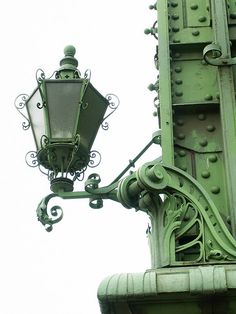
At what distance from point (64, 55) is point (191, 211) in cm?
235

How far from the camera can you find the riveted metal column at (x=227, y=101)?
225 inches

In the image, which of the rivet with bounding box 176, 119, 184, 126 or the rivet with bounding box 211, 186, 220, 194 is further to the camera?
the rivet with bounding box 176, 119, 184, 126

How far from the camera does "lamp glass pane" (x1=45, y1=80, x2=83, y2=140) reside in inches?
Result: 252

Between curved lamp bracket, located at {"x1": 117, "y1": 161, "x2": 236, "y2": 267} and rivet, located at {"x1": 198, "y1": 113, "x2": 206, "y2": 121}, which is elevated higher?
rivet, located at {"x1": 198, "y1": 113, "x2": 206, "y2": 121}

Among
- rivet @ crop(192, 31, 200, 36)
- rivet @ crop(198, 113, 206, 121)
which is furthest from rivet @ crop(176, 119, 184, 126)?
rivet @ crop(192, 31, 200, 36)

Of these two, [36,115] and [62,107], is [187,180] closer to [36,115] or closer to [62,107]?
[62,107]

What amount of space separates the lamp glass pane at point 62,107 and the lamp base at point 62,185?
32 cm

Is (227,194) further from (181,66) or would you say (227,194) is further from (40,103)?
(40,103)

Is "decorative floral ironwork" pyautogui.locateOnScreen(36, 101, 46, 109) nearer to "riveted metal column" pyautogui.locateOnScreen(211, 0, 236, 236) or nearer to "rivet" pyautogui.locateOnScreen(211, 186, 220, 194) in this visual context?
"riveted metal column" pyautogui.locateOnScreen(211, 0, 236, 236)

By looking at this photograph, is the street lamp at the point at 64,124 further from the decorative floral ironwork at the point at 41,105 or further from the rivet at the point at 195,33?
the rivet at the point at 195,33

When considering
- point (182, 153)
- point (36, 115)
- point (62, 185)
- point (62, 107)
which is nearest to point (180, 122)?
point (182, 153)

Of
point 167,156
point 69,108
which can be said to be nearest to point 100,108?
point 69,108

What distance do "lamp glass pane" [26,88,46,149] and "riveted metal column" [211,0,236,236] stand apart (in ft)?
4.59

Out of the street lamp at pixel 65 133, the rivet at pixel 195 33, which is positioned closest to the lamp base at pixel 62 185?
the street lamp at pixel 65 133
